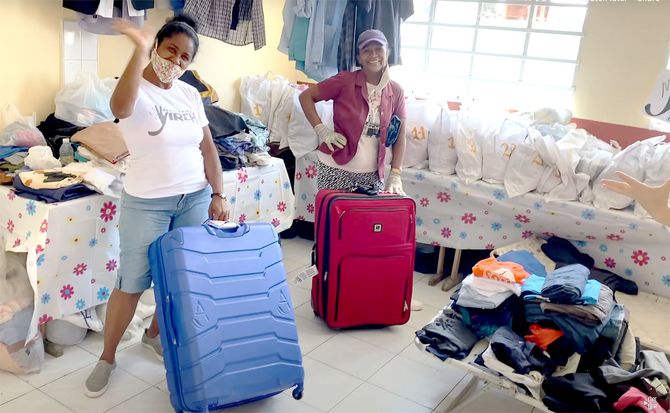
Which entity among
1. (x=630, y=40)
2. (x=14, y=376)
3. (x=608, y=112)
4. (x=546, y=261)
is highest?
(x=630, y=40)

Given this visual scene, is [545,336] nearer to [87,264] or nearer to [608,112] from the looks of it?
[87,264]

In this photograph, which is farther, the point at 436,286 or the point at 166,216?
the point at 436,286

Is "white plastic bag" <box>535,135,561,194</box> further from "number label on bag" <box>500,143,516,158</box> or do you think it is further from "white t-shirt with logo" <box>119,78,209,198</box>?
"white t-shirt with logo" <box>119,78,209,198</box>

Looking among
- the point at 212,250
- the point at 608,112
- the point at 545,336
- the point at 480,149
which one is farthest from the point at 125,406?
the point at 608,112

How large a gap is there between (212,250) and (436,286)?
5.56 feet

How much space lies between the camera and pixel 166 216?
2.05 m

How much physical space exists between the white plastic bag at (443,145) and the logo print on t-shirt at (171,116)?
1.61 m

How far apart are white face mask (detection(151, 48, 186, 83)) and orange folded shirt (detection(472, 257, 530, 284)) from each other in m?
1.22

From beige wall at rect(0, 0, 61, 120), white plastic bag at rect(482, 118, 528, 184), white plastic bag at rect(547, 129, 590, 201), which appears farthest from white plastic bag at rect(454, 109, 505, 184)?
beige wall at rect(0, 0, 61, 120)

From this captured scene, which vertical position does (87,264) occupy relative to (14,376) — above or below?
above

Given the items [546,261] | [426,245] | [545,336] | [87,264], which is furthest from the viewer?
[426,245]

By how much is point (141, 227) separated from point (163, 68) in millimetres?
523

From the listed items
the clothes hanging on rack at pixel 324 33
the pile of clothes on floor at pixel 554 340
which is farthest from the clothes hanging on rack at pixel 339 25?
the pile of clothes on floor at pixel 554 340

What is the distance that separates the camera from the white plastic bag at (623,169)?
2.78 m
